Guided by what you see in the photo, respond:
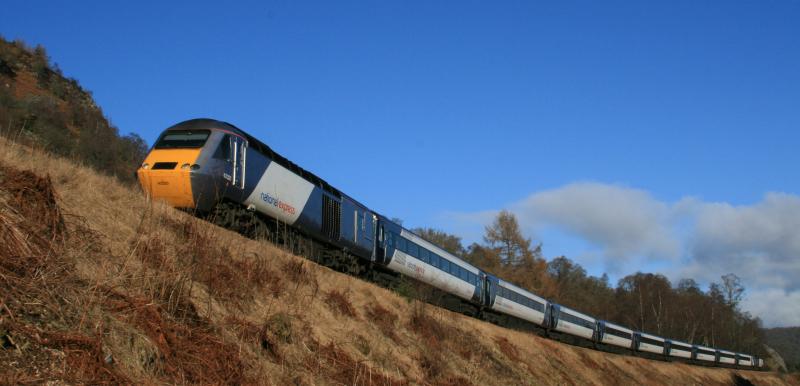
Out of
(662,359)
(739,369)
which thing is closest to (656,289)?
(739,369)

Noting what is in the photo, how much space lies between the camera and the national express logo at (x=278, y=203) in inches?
679

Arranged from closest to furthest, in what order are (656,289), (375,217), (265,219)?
(265,219) < (375,217) < (656,289)

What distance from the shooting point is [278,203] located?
17766 mm

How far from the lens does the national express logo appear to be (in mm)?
17250

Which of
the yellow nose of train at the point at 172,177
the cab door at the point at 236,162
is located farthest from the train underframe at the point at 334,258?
the yellow nose of train at the point at 172,177

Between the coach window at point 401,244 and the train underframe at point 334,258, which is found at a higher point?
the coach window at point 401,244

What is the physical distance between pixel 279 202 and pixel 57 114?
129 feet

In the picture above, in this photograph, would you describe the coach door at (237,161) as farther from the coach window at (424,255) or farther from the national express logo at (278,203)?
the coach window at (424,255)

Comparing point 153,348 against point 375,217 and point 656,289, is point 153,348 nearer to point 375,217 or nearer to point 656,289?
point 375,217

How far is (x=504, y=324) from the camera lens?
33906 millimetres

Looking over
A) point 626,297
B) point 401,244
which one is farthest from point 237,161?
point 626,297

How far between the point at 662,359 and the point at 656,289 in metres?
50.6

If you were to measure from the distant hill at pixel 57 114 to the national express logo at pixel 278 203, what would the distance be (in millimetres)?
13568

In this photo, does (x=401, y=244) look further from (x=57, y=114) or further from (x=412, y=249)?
(x=57, y=114)
